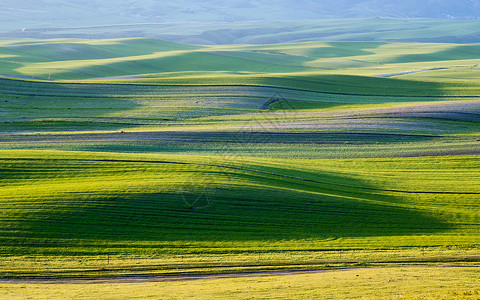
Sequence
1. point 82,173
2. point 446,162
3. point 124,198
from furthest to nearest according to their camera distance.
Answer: point 446,162, point 82,173, point 124,198

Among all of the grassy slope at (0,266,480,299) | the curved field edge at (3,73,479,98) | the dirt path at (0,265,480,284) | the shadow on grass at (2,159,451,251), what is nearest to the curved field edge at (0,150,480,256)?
the shadow on grass at (2,159,451,251)

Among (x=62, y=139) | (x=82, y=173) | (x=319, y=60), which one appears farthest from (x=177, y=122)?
(x=319, y=60)

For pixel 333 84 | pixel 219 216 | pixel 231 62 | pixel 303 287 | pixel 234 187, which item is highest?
pixel 231 62

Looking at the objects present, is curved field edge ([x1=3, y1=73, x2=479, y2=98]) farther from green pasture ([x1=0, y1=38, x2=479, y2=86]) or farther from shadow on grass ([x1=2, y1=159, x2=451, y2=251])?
shadow on grass ([x1=2, y1=159, x2=451, y2=251])

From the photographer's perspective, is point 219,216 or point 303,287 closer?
point 303,287

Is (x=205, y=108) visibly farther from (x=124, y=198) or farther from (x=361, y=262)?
(x=361, y=262)

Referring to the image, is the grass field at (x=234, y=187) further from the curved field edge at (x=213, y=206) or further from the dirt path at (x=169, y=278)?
the dirt path at (x=169, y=278)

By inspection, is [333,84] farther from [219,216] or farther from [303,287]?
[303,287]

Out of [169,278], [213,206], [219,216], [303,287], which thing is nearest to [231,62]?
[213,206]
